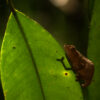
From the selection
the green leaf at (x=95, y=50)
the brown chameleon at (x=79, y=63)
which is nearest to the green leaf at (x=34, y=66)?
the green leaf at (x=95, y=50)

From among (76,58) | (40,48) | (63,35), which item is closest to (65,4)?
(63,35)

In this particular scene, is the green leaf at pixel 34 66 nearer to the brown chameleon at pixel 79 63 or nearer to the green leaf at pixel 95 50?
the green leaf at pixel 95 50

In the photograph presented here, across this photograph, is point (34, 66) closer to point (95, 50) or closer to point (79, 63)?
point (95, 50)

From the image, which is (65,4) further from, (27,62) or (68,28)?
(27,62)

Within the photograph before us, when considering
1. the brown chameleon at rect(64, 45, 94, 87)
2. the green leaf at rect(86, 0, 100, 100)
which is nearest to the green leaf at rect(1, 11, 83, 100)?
the green leaf at rect(86, 0, 100, 100)

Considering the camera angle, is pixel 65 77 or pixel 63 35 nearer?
pixel 65 77

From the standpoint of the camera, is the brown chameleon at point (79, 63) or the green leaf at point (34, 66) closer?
the green leaf at point (34, 66)

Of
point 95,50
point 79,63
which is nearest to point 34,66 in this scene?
point 95,50
